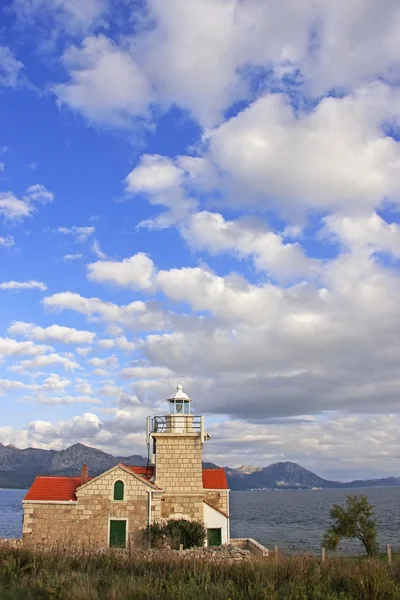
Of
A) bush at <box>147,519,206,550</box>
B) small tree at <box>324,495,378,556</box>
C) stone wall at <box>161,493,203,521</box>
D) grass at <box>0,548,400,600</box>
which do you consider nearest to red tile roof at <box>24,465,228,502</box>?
stone wall at <box>161,493,203,521</box>

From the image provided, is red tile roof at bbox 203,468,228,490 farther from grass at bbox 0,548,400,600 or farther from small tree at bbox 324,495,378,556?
grass at bbox 0,548,400,600

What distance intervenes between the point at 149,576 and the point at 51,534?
15751mm

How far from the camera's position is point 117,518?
961 inches

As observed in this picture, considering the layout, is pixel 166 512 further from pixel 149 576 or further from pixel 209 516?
pixel 149 576

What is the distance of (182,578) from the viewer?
33.2ft

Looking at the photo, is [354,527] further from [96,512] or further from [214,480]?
[96,512]

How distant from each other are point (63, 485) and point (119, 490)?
2872mm

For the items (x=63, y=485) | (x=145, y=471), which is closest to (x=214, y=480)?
(x=145, y=471)

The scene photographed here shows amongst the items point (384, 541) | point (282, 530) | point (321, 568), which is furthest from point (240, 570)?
point (282, 530)

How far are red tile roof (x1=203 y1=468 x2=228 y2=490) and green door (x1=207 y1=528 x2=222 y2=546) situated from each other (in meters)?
1.97

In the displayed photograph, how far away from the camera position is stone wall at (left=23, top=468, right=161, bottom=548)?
79.8 ft

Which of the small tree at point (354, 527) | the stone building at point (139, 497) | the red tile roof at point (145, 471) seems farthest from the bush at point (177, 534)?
the small tree at point (354, 527)

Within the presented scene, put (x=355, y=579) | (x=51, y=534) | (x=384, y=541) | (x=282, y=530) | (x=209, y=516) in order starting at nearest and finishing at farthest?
1. (x=355, y=579)
2. (x=51, y=534)
3. (x=209, y=516)
4. (x=384, y=541)
5. (x=282, y=530)

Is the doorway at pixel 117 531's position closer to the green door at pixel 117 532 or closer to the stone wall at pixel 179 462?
the green door at pixel 117 532
